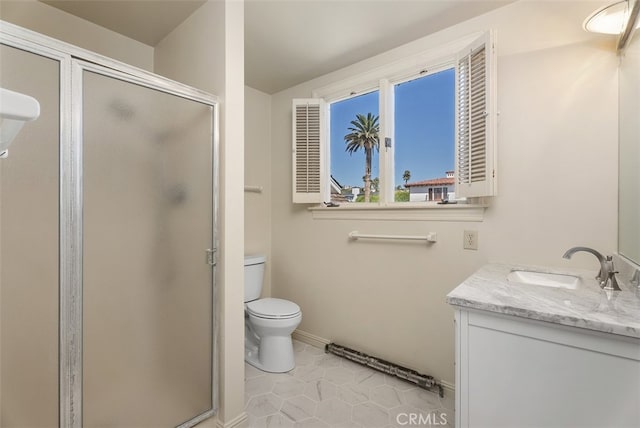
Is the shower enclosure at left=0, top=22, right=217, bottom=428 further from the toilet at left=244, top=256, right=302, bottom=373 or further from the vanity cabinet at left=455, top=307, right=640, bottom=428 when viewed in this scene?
the vanity cabinet at left=455, top=307, right=640, bottom=428

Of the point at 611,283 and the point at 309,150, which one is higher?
the point at 309,150

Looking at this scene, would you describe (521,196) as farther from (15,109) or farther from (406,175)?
(15,109)

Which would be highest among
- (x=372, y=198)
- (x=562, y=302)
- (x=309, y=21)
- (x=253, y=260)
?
(x=309, y=21)

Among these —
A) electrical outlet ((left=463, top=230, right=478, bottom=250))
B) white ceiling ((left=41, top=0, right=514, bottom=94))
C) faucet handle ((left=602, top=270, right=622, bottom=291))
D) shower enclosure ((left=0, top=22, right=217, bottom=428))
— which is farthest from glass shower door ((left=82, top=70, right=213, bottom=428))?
faucet handle ((left=602, top=270, right=622, bottom=291))

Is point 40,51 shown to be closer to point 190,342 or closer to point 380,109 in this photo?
point 190,342

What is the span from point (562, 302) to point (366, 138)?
1715mm

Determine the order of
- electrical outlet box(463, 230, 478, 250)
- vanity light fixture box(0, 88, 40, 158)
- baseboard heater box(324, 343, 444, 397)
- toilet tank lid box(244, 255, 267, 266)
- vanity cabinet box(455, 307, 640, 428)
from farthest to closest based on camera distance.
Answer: toilet tank lid box(244, 255, 267, 266) → baseboard heater box(324, 343, 444, 397) → electrical outlet box(463, 230, 478, 250) → vanity cabinet box(455, 307, 640, 428) → vanity light fixture box(0, 88, 40, 158)

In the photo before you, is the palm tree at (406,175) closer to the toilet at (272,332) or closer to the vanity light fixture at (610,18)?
the vanity light fixture at (610,18)

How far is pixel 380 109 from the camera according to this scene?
89.4 inches

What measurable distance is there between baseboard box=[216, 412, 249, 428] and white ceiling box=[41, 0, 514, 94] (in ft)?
7.57

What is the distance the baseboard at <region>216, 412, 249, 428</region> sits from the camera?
1574 mm

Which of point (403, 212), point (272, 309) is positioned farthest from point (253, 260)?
point (403, 212)

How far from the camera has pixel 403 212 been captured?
2.14 metres

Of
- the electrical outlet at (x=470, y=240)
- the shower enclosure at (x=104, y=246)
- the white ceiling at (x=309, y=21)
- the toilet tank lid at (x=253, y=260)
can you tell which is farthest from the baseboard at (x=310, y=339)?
the white ceiling at (x=309, y=21)
